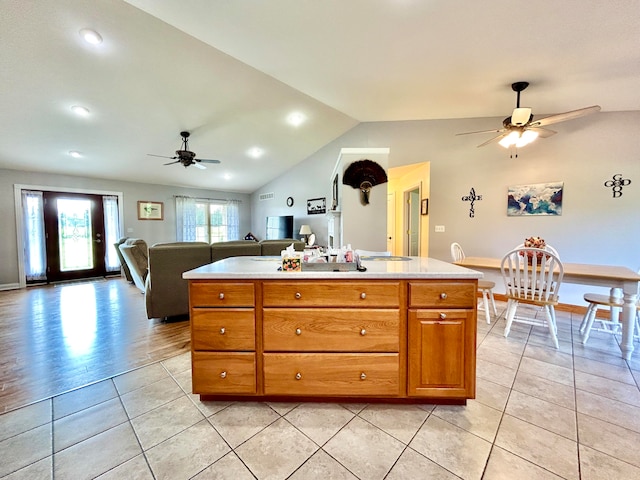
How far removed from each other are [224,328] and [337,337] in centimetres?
70

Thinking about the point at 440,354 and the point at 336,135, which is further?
the point at 336,135

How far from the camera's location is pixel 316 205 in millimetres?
6062

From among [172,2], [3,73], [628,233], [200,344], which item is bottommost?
[200,344]

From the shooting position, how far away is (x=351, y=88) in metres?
3.23

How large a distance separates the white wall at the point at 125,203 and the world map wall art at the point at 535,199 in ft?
23.2

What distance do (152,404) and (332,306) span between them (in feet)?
4.43

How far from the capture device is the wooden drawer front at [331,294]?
151cm

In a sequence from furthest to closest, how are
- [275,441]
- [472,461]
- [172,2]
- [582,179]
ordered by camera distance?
[582,179] < [172,2] < [275,441] < [472,461]

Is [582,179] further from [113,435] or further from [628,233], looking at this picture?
[113,435]

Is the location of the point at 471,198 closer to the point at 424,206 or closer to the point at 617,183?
the point at 424,206

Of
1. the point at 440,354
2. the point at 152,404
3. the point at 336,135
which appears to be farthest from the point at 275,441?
the point at 336,135

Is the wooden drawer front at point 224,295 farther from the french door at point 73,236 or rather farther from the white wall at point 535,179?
the french door at point 73,236

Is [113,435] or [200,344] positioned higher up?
[200,344]

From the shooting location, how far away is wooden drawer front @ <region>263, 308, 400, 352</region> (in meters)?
1.52
